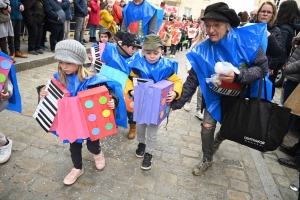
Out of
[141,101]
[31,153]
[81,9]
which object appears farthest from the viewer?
[81,9]

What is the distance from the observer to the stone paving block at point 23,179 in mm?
2277

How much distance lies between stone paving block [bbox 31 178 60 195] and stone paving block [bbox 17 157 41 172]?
0.22 metres

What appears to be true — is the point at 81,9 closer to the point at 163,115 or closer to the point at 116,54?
the point at 116,54

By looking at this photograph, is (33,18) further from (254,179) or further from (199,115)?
(254,179)

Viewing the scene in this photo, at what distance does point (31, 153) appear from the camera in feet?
8.93

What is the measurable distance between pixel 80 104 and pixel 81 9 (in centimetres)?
703

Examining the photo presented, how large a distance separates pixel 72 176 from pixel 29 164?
588 mm

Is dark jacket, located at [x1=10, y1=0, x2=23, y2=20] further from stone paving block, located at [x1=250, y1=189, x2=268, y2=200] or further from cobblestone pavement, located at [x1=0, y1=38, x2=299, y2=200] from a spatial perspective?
stone paving block, located at [x1=250, y1=189, x2=268, y2=200]

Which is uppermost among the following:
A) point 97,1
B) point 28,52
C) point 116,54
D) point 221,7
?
point 97,1

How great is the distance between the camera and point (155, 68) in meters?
2.46

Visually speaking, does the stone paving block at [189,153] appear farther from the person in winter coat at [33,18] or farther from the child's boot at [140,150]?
the person in winter coat at [33,18]

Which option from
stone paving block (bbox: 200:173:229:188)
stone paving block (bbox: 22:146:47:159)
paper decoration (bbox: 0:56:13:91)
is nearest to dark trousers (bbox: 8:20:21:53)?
stone paving block (bbox: 22:146:47:159)

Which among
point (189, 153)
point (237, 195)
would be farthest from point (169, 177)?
point (237, 195)

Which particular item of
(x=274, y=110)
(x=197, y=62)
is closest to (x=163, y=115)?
(x=197, y=62)
